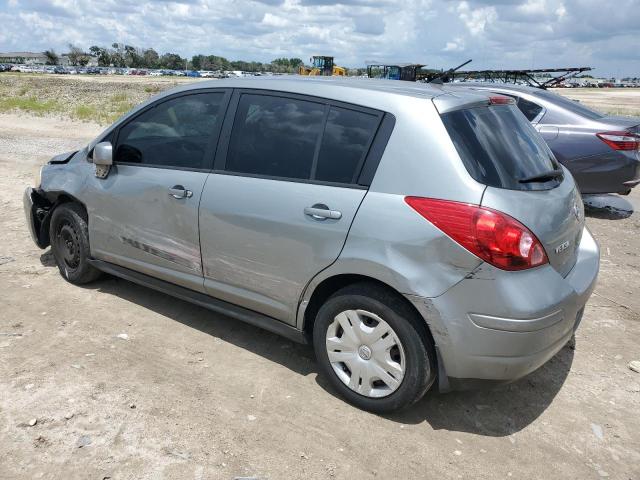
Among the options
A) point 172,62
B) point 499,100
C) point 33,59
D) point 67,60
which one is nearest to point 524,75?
point 499,100

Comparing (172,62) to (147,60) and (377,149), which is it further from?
(377,149)

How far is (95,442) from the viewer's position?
9.82 feet

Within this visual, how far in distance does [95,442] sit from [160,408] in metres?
0.41

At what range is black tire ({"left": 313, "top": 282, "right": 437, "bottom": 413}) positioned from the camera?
9.93 feet

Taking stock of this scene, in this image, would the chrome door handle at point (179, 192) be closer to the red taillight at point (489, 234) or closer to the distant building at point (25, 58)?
the red taillight at point (489, 234)

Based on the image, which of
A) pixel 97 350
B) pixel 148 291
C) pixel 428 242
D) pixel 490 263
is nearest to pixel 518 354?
pixel 490 263

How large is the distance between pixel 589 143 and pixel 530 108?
872 mm

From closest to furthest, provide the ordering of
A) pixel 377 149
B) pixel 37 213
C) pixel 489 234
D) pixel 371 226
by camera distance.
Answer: pixel 489 234 → pixel 371 226 → pixel 377 149 → pixel 37 213

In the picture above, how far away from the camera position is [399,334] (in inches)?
120

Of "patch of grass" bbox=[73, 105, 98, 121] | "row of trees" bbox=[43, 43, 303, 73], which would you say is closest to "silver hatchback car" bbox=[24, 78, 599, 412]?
"patch of grass" bbox=[73, 105, 98, 121]

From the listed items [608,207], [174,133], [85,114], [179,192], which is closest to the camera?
[179,192]

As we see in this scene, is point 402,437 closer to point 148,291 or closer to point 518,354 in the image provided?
point 518,354

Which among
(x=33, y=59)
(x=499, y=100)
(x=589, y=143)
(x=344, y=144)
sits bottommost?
(x=33, y=59)

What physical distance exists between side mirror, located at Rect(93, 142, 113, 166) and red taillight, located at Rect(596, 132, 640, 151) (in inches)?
237
